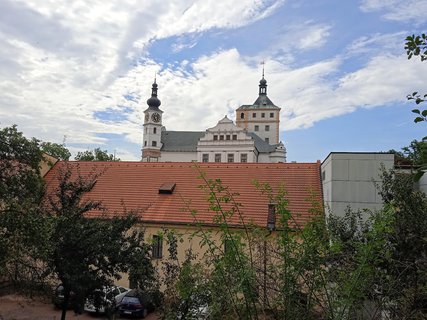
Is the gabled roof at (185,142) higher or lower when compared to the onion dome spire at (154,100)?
lower

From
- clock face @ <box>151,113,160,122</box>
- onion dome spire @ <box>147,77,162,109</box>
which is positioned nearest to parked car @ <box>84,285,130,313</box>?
clock face @ <box>151,113,160,122</box>

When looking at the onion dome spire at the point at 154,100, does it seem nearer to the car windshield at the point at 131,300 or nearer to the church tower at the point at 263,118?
the church tower at the point at 263,118

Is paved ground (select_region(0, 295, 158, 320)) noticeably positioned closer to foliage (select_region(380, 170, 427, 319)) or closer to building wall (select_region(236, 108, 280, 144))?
foliage (select_region(380, 170, 427, 319))

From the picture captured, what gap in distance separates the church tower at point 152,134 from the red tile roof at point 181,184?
43288 mm

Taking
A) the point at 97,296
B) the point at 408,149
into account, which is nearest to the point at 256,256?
the point at 408,149

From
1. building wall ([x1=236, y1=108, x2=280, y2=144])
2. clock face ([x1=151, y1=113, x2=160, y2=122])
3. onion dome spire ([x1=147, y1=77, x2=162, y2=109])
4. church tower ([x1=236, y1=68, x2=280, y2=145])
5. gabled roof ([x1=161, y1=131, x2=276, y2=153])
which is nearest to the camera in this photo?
A: gabled roof ([x1=161, y1=131, x2=276, y2=153])

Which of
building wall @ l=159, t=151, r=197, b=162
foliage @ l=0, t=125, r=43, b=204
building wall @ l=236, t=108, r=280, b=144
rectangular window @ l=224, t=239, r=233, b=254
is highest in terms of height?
building wall @ l=236, t=108, r=280, b=144

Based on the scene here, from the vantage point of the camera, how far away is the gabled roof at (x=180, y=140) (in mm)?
65950

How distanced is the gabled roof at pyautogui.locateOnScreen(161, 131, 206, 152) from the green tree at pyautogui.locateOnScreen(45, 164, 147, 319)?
52.2 m

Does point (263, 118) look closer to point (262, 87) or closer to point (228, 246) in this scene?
point (262, 87)

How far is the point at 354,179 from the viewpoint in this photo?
14539mm

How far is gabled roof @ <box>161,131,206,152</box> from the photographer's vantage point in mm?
65950

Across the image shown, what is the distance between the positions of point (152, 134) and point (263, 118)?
89.9 ft

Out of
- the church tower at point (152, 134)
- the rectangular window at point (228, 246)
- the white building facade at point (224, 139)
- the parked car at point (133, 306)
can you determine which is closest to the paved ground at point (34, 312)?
the parked car at point (133, 306)
